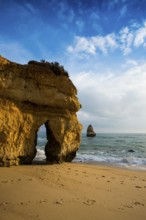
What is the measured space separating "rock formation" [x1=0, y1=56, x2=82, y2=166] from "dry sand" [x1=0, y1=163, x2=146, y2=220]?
3407 millimetres

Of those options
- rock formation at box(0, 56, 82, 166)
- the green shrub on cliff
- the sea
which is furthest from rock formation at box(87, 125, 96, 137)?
the green shrub on cliff

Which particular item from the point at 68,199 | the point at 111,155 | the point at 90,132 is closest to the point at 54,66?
the point at 68,199

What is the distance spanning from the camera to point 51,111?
13711mm

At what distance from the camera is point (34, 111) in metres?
13.0

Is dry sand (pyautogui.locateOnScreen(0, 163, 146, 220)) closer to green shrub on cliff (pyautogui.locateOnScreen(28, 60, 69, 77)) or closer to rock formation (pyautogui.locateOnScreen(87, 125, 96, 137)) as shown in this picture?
green shrub on cliff (pyautogui.locateOnScreen(28, 60, 69, 77))

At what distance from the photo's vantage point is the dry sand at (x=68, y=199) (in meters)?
4.92

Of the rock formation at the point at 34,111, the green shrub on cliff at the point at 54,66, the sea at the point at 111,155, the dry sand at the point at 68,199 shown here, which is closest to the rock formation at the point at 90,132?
the sea at the point at 111,155

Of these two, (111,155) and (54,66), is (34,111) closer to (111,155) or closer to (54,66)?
(54,66)

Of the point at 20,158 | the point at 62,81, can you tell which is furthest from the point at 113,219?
the point at 62,81

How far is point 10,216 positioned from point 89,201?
7.51 ft

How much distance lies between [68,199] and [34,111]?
303 inches

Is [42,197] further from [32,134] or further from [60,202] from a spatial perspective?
[32,134]

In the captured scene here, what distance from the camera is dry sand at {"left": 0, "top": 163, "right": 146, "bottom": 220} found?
194 inches

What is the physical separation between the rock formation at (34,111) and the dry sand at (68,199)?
3.41 meters
